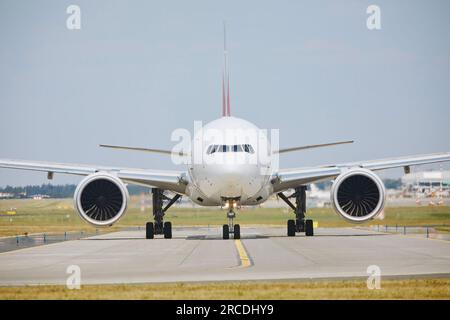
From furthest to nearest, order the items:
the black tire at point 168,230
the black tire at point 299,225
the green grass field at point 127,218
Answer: the green grass field at point 127,218
the black tire at point 299,225
the black tire at point 168,230

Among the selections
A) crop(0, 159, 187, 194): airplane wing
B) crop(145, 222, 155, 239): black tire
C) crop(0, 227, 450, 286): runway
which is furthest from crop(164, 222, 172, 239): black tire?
crop(0, 227, 450, 286): runway

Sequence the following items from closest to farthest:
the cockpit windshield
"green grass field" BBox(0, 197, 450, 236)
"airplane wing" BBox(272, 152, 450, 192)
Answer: the cockpit windshield < "airplane wing" BBox(272, 152, 450, 192) < "green grass field" BBox(0, 197, 450, 236)

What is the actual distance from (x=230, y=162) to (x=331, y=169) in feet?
17.3

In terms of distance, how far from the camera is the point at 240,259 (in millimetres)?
22438

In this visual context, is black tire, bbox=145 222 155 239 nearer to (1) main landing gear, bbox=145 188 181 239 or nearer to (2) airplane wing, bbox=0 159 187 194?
(1) main landing gear, bbox=145 188 181 239

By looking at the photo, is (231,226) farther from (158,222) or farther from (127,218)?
(127,218)

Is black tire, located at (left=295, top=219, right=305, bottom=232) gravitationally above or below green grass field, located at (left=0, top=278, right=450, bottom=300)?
above

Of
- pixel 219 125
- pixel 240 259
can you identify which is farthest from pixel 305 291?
pixel 219 125

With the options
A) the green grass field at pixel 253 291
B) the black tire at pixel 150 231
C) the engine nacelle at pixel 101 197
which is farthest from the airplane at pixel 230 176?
the green grass field at pixel 253 291

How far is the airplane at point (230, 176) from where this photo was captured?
30094 mm

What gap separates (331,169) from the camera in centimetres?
3297

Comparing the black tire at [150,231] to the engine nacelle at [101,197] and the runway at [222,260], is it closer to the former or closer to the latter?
the engine nacelle at [101,197]

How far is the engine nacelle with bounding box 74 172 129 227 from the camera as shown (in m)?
31.4
